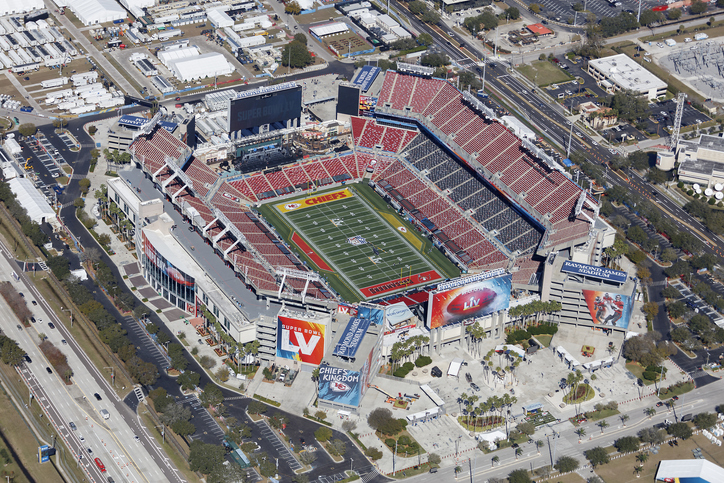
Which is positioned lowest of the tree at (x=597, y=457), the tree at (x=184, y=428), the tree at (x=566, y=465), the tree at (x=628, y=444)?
the tree at (x=566, y=465)

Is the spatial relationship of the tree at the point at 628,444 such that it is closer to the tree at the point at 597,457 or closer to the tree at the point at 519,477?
the tree at the point at 597,457

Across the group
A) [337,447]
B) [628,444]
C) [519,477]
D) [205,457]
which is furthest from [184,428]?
[628,444]

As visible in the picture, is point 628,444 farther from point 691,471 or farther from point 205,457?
point 205,457

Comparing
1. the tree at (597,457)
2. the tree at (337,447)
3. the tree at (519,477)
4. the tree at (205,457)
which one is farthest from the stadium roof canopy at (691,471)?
the tree at (205,457)

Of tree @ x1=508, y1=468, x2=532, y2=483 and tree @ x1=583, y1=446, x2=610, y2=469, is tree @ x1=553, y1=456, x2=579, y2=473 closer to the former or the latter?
tree @ x1=583, y1=446, x2=610, y2=469

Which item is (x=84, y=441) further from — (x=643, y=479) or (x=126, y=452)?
(x=643, y=479)

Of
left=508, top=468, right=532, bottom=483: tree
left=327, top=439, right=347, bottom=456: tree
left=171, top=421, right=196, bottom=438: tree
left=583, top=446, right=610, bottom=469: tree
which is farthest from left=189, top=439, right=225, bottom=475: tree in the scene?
left=583, top=446, right=610, bottom=469: tree
